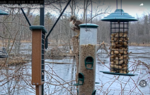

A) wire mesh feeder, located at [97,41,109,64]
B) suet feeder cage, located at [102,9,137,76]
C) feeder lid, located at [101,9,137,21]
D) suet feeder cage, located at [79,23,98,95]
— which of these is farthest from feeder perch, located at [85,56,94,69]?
wire mesh feeder, located at [97,41,109,64]

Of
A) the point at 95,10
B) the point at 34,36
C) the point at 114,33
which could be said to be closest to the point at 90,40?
the point at 114,33

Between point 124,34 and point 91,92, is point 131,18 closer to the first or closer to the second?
point 124,34

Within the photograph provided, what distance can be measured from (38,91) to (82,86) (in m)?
1.51

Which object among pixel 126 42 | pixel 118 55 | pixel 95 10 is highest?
pixel 95 10

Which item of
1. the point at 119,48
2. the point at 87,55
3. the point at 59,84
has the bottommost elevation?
the point at 59,84

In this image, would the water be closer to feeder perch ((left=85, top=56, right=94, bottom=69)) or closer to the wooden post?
feeder perch ((left=85, top=56, right=94, bottom=69))

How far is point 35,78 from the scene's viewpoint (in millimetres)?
2055

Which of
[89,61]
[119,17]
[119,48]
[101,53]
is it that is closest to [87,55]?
[89,61]

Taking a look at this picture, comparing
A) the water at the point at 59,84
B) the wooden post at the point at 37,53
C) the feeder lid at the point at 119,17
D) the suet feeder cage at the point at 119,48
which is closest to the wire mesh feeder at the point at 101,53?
the water at the point at 59,84

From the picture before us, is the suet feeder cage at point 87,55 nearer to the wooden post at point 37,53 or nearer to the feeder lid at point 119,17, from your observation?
the feeder lid at point 119,17

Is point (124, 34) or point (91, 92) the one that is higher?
point (124, 34)

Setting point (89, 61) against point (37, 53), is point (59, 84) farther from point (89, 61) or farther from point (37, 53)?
point (37, 53)

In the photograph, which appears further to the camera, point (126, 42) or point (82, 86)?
point (82, 86)

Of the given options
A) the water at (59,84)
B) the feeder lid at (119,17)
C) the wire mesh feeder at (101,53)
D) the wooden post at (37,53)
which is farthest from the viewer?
the wire mesh feeder at (101,53)
